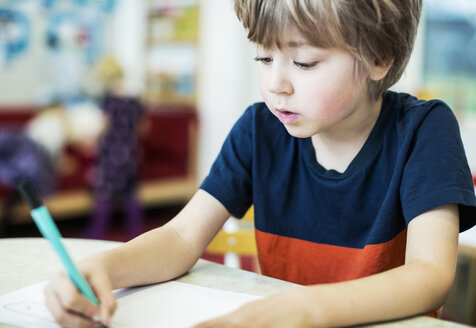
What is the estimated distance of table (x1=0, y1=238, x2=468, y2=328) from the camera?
706 mm

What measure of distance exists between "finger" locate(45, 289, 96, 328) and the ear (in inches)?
19.5

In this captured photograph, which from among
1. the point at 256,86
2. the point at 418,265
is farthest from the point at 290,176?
the point at 256,86

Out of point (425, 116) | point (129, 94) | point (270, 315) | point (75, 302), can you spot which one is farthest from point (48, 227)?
point (129, 94)

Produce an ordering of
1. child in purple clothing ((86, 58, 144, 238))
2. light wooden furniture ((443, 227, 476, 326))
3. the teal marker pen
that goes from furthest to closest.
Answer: child in purple clothing ((86, 58, 144, 238)) < light wooden furniture ((443, 227, 476, 326)) < the teal marker pen

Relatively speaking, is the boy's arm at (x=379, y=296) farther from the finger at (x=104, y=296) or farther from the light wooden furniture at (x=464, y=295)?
the light wooden furniture at (x=464, y=295)

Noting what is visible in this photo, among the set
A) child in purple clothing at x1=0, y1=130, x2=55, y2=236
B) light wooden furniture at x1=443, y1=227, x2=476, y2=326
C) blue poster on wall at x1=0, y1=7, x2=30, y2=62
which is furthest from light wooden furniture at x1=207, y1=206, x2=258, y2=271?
blue poster on wall at x1=0, y1=7, x2=30, y2=62

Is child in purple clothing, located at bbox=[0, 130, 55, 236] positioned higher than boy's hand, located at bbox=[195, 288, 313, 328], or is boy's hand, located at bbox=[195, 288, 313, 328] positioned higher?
boy's hand, located at bbox=[195, 288, 313, 328]

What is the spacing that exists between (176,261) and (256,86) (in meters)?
3.43

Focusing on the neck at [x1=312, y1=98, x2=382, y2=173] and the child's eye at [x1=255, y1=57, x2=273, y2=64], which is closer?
the child's eye at [x1=255, y1=57, x2=273, y2=64]

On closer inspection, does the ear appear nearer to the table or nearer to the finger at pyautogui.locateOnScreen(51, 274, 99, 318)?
the table

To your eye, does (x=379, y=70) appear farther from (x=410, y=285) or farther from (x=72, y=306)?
(x=72, y=306)

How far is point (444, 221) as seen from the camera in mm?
719

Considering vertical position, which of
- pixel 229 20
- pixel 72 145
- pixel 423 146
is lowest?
pixel 72 145

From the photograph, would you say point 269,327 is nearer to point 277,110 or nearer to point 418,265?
point 418,265
